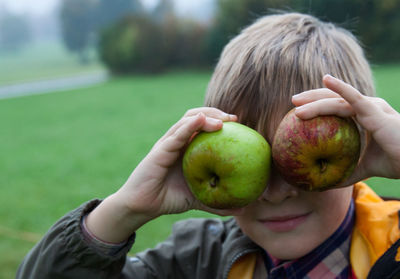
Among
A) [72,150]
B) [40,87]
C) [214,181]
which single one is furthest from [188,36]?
[214,181]

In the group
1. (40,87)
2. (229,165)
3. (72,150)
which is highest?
(229,165)

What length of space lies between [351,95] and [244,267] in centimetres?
87

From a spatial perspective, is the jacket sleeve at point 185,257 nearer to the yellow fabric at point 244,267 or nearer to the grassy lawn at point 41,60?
the yellow fabric at point 244,267

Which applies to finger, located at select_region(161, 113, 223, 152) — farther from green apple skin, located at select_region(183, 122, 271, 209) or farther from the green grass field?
the green grass field

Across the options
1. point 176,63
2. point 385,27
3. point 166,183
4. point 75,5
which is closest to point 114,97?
point 176,63

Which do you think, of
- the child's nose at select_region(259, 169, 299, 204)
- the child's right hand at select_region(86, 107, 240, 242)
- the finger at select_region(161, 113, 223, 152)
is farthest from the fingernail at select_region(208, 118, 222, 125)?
the child's nose at select_region(259, 169, 299, 204)

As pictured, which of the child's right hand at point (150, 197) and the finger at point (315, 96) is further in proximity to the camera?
the child's right hand at point (150, 197)

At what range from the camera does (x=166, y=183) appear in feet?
5.24

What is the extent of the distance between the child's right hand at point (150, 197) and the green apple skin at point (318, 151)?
31 centimetres

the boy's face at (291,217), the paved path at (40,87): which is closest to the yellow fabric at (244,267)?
the boy's face at (291,217)

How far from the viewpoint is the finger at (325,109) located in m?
1.21

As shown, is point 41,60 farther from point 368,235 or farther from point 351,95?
point 351,95

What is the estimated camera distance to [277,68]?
1.53 meters

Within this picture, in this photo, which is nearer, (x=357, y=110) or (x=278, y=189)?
(x=357, y=110)
